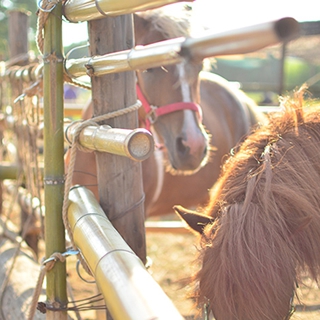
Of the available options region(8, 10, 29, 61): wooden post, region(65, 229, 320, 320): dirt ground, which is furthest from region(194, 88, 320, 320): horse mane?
region(8, 10, 29, 61): wooden post

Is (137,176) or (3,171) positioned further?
(3,171)

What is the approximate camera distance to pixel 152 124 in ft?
8.08

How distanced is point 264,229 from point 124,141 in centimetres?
41

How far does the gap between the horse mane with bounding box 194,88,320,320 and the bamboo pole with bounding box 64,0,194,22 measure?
576 millimetres

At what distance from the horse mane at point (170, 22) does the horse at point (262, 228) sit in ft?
4.25

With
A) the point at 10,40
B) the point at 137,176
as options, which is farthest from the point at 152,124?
the point at 10,40

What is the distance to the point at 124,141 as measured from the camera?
104 cm

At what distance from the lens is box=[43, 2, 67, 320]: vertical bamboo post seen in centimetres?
134

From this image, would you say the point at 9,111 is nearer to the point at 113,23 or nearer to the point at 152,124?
the point at 152,124

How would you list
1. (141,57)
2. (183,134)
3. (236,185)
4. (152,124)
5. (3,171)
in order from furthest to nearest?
(3,171)
(152,124)
(183,134)
(236,185)
(141,57)

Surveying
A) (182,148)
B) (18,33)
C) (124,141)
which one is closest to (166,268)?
(182,148)

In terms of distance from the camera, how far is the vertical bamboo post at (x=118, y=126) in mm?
1288

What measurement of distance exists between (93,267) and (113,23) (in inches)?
28.0

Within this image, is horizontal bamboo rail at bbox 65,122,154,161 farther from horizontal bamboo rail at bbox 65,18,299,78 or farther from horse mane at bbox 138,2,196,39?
horse mane at bbox 138,2,196,39
